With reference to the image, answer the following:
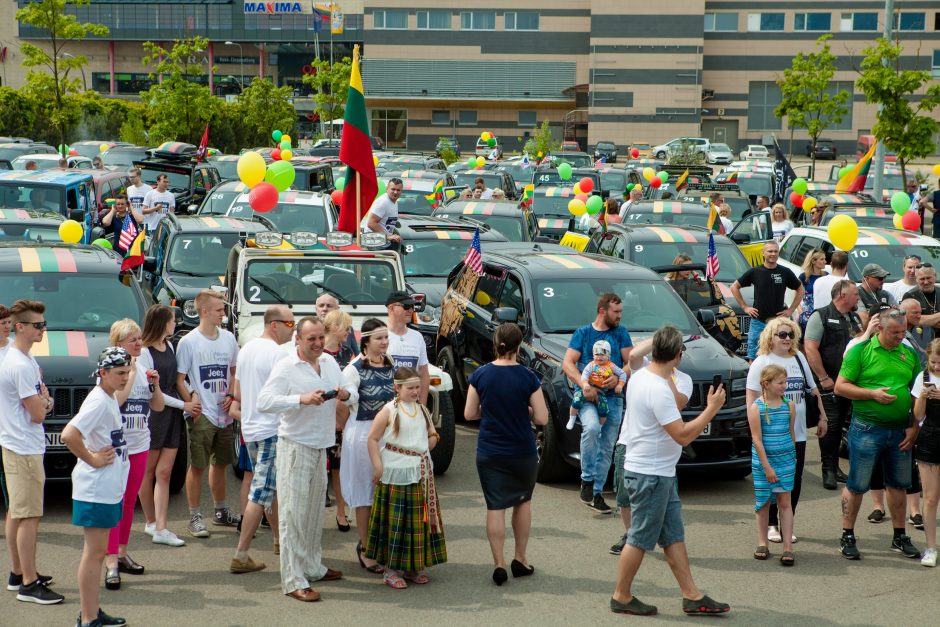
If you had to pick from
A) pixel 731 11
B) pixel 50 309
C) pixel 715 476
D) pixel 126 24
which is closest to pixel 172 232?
pixel 50 309

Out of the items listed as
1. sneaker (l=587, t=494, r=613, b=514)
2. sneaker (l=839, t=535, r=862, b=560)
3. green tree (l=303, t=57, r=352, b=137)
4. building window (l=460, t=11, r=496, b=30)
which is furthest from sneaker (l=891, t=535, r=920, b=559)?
building window (l=460, t=11, r=496, b=30)

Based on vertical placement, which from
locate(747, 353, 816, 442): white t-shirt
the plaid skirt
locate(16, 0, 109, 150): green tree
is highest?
locate(16, 0, 109, 150): green tree

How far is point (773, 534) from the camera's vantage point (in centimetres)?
852

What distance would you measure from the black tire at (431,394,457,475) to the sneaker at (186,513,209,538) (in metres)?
2.26

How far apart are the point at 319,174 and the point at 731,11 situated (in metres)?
59.1

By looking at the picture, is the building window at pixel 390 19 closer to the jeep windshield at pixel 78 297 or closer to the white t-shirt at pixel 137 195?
the white t-shirt at pixel 137 195

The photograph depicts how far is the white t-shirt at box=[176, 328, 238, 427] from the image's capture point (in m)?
8.17

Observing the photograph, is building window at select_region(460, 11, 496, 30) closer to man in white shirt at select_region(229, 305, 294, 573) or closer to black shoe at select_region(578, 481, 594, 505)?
black shoe at select_region(578, 481, 594, 505)

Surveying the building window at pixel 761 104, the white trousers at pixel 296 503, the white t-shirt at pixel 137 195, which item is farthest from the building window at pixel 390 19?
the white trousers at pixel 296 503

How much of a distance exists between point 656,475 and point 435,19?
255ft

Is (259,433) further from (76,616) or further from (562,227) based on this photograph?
(562,227)

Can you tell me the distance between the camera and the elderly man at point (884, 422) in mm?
8188

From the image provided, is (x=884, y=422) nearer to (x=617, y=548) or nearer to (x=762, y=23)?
(x=617, y=548)

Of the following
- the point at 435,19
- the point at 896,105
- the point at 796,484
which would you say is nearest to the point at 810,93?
the point at 896,105
